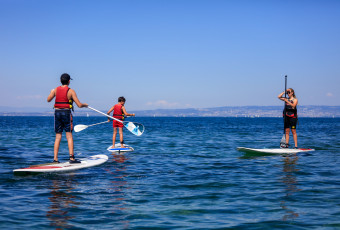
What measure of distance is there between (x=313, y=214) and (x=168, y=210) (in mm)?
2447

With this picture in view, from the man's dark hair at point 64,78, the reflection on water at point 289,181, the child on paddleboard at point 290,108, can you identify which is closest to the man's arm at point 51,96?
the man's dark hair at point 64,78

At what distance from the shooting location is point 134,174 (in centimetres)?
1014

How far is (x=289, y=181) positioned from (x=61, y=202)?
5470 mm

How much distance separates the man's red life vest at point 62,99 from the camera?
9602 millimetres

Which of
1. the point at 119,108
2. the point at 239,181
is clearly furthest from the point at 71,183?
the point at 119,108

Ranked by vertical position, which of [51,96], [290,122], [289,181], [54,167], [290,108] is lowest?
[289,181]

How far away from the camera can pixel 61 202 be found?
22.2ft

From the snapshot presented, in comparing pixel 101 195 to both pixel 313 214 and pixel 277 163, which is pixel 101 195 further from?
pixel 277 163

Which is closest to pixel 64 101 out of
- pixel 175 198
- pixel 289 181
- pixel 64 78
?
pixel 64 78

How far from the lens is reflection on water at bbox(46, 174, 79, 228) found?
5664 mm

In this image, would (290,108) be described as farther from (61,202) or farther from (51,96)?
(61,202)

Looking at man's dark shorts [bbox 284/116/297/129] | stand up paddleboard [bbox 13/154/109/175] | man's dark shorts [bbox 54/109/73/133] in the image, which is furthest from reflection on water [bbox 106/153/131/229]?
man's dark shorts [bbox 284/116/297/129]

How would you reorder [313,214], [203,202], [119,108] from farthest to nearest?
[119,108], [203,202], [313,214]

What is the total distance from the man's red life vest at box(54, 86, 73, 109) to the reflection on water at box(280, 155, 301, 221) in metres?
5.94
